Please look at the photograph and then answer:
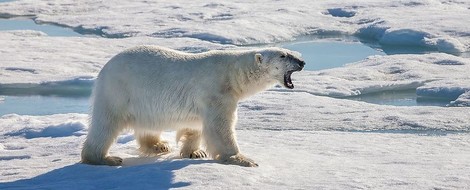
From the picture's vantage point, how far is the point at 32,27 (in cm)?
1605

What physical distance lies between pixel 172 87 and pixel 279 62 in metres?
0.76

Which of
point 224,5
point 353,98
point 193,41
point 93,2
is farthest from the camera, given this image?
point 93,2

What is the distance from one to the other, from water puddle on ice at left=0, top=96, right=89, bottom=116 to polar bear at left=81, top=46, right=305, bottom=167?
10.4 ft

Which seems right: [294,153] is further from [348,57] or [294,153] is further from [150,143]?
[348,57]

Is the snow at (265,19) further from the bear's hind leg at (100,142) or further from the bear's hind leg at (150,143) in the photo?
the bear's hind leg at (100,142)

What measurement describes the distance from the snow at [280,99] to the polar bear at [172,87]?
0.82ft

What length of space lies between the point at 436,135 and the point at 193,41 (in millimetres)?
6595

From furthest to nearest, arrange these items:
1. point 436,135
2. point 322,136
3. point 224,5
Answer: point 224,5
point 436,135
point 322,136

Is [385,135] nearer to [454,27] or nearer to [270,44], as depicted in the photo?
[270,44]

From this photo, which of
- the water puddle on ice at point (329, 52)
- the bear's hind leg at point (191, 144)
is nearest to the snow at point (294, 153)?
the bear's hind leg at point (191, 144)

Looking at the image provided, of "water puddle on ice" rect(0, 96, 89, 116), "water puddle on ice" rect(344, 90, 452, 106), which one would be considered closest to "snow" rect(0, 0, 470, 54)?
"water puddle on ice" rect(344, 90, 452, 106)

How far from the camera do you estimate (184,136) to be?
20.4 ft

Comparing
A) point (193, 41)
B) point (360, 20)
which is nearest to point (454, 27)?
point (360, 20)

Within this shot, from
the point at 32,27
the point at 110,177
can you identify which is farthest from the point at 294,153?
the point at 32,27
